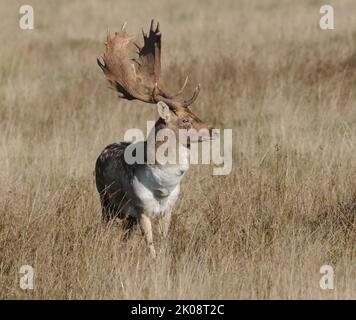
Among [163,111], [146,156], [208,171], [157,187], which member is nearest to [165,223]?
[157,187]

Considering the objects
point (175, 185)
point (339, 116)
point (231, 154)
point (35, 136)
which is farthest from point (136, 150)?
point (339, 116)

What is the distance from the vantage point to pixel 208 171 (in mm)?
7746

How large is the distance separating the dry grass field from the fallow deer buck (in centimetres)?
19

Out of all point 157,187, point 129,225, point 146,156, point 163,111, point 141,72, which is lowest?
point 129,225

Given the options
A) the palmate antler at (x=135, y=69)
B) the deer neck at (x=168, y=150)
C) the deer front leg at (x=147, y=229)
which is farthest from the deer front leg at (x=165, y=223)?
the palmate antler at (x=135, y=69)

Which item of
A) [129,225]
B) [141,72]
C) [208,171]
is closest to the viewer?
[129,225]

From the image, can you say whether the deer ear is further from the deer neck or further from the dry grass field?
the dry grass field

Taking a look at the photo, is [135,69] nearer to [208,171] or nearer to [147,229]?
[147,229]

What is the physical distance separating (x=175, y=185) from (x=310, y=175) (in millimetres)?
1866

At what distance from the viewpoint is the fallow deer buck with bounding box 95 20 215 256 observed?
584 centimetres

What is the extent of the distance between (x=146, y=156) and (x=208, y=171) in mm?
1900

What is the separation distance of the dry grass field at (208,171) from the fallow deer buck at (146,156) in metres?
0.19

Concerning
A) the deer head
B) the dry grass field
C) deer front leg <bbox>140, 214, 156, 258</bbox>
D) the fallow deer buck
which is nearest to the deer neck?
the fallow deer buck

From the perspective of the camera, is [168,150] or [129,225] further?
[129,225]
